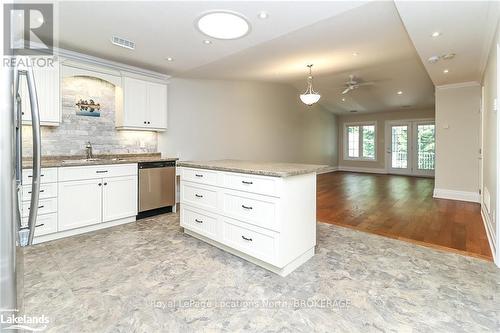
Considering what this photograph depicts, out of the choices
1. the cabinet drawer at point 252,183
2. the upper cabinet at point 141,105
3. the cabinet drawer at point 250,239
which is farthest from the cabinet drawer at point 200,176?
the upper cabinet at point 141,105

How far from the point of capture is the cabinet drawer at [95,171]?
3.11 metres

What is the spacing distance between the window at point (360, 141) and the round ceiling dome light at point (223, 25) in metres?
8.90

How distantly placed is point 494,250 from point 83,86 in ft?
17.8

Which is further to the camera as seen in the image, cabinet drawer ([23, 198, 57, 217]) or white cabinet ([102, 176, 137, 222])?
white cabinet ([102, 176, 137, 222])

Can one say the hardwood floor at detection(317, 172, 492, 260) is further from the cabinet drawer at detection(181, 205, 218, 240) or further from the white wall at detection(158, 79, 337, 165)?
the white wall at detection(158, 79, 337, 165)

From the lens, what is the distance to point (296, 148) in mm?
8258

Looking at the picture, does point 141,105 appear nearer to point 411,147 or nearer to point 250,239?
point 250,239

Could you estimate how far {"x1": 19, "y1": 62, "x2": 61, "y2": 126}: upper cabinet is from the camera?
3.13 meters

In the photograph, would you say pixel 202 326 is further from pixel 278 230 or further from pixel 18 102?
pixel 18 102

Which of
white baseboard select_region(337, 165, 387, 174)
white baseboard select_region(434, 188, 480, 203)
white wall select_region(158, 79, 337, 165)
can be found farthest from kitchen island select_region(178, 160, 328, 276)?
white baseboard select_region(337, 165, 387, 174)

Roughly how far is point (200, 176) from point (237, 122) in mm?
3472

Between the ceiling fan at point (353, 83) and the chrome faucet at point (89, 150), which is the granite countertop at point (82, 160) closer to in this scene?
the chrome faucet at point (89, 150)

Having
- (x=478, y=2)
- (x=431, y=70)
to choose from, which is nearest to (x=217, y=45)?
(x=478, y=2)

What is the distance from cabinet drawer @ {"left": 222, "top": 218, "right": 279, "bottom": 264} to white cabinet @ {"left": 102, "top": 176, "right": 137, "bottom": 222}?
177cm
